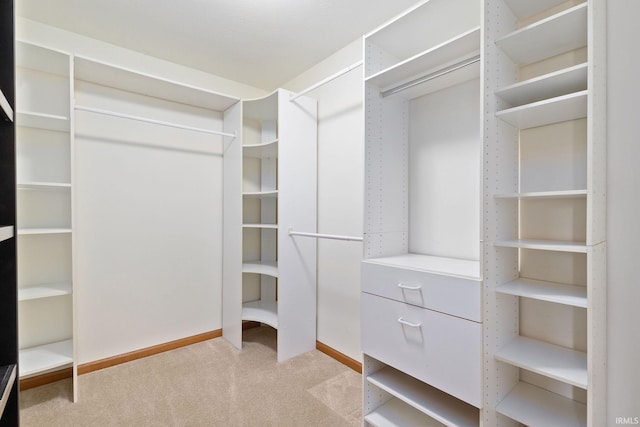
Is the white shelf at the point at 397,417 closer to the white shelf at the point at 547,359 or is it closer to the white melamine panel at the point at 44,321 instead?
the white shelf at the point at 547,359

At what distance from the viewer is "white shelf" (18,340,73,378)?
1.91 m

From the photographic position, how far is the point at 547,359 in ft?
4.26

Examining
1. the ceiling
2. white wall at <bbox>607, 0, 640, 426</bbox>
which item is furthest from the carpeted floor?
the ceiling

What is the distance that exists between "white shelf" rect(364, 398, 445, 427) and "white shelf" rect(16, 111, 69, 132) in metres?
2.65

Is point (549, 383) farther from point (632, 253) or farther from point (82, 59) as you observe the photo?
point (82, 59)

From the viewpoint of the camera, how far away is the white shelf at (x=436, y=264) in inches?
56.9

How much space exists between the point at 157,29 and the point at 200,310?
2.38 meters

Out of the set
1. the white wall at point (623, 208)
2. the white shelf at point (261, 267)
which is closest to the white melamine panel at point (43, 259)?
the white shelf at point (261, 267)

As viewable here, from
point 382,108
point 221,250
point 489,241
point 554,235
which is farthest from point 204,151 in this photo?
point 554,235

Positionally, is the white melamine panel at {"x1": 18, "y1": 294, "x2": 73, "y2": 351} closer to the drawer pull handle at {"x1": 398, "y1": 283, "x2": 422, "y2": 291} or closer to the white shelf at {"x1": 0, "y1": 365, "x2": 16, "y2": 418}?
the white shelf at {"x1": 0, "y1": 365, "x2": 16, "y2": 418}

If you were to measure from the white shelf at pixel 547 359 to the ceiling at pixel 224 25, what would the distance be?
2.04 metres

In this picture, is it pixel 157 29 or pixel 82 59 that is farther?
pixel 157 29

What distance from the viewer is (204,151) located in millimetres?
2957

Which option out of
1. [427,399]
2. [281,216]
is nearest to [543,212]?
[427,399]
